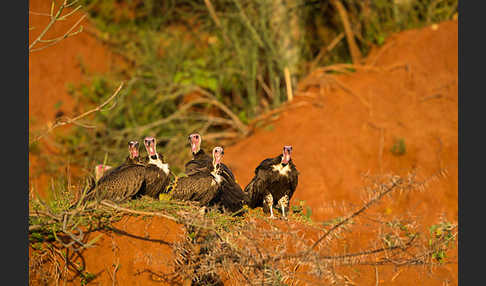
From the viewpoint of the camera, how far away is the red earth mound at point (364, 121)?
400 inches

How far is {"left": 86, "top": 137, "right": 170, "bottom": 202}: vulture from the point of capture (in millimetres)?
5859

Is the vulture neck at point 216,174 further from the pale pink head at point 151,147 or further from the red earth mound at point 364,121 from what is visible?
the red earth mound at point 364,121

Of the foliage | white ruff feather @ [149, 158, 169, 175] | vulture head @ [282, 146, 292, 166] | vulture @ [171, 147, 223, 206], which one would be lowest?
the foliage

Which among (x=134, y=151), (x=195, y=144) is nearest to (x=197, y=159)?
(x=195, y=144)

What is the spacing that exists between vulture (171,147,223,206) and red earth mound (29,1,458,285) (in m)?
3.16

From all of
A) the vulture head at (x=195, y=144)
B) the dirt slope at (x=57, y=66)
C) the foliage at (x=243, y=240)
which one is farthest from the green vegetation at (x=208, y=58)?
the foliage at (x=243, y=240)

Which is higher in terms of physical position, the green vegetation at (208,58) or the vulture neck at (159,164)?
the green vegetation at (208,58)

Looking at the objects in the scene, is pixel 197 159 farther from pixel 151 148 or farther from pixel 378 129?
pixel 378 129

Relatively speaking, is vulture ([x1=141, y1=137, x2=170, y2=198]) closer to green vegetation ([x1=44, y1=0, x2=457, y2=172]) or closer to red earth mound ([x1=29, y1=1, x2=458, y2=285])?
red earth mound ([x1=29, y1=1, x2=458, y2=285])

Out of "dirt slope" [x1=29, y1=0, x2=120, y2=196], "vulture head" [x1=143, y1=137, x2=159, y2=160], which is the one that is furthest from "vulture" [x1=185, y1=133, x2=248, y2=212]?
"dirt slope" [x1=29, y1=0, x2=120, y2=196]

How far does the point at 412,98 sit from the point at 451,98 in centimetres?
72

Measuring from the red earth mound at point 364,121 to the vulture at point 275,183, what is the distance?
2547 millimetres

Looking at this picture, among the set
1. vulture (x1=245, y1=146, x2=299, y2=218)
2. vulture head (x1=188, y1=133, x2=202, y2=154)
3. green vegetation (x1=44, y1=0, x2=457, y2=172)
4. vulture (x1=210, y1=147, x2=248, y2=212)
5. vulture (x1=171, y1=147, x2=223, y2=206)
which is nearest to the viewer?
vulture (x1=171, y1=147, x2=223, y2=206)

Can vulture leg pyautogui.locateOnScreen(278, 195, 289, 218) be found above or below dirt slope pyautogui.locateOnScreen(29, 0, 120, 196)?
below
